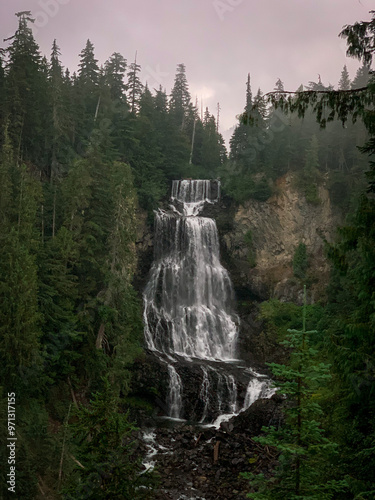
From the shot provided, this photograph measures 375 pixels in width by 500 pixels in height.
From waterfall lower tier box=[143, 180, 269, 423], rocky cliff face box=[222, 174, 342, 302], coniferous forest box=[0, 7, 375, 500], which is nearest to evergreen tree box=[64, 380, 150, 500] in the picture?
coniferous forest box=[0, 7, 375, 500]

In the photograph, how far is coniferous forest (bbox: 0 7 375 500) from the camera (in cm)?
636

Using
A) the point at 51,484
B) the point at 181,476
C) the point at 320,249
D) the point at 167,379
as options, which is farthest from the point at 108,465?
the point at 320,249

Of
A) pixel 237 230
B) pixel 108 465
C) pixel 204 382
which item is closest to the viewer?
pixel 108 465

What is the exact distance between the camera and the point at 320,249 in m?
39.5

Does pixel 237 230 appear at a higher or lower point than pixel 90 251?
higher

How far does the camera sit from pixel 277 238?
4147 centimetres

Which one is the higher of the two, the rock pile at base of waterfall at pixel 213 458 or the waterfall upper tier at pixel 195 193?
the waterfall upper tier at pixel 195 193

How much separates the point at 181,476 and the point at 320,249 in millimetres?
28148

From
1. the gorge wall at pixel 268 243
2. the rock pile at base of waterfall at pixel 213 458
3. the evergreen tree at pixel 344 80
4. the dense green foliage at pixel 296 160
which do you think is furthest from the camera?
the evergreen tree at pixel 344 80

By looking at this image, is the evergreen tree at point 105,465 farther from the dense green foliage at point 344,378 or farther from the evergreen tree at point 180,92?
the evergreen tree at point 180,92

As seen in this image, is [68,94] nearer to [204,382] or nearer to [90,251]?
[90,251]

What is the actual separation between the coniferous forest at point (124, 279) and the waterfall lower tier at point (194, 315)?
1.93m

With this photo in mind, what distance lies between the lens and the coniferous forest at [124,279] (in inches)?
251

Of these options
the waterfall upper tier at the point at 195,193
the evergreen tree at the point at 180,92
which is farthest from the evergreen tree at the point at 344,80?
the waterfall upper tier at the point at 195,193
